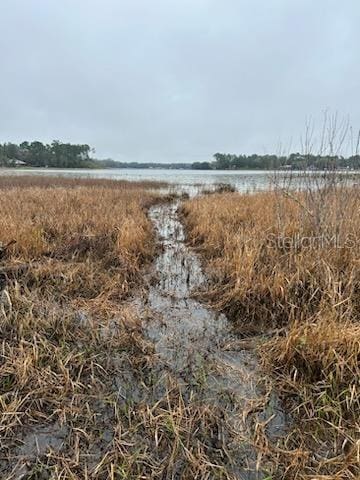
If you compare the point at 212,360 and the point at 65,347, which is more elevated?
the point at 65,347

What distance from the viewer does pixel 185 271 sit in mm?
5773

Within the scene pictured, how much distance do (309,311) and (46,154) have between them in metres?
91.8

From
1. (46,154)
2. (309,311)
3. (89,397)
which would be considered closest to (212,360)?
(89,397)

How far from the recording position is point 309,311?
380cm

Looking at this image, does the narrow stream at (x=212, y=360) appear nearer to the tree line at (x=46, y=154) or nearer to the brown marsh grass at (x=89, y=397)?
the brown marsh grass at (x=89, y=397)

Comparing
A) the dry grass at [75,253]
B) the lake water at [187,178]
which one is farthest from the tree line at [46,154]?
the dry grass at [75,253]

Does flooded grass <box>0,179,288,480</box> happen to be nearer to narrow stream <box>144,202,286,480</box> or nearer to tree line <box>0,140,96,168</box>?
narrow stream <box>144,202,286,480</box>

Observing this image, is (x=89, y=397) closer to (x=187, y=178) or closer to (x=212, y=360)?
(x=212, y=360)

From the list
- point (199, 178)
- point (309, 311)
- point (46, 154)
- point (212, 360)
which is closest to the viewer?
point (212, 360)

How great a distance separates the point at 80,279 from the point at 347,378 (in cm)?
372

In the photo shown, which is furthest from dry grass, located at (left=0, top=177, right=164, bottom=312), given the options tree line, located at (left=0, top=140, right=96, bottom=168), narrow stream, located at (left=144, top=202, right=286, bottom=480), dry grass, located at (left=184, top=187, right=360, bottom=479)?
tree line, located at (left=0, top=140, right=96, bottom=168)

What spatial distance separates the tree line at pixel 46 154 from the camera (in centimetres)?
8406

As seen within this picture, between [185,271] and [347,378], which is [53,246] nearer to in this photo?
[185,271]

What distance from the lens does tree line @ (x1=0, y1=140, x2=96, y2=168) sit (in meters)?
84.1
